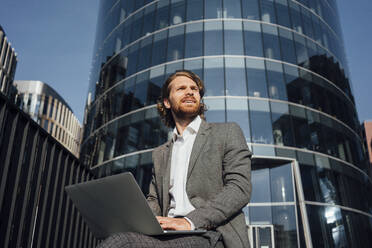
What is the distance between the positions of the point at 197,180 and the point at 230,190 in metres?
0.23

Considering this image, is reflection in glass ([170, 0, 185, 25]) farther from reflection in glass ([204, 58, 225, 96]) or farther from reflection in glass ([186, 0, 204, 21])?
reflection in glass ([204, 58, 225, 96])

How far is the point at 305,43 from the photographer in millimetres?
19750

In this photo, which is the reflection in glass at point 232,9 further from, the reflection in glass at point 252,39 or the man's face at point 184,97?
the man's face at point 184,97

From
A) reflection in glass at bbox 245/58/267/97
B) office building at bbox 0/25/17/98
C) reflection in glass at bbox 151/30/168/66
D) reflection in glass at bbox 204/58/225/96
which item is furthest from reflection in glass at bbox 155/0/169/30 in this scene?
office building at bbox 0/25/17/98

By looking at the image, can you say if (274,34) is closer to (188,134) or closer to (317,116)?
(317,116)

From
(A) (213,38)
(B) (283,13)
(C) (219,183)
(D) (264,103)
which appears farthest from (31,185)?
(B) (283,13)

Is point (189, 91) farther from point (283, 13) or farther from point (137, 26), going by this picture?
point (137, 26)

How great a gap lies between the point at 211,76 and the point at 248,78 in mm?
2025

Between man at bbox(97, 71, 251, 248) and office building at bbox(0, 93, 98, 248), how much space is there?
249cm

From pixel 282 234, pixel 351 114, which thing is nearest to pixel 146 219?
pixel 282 234

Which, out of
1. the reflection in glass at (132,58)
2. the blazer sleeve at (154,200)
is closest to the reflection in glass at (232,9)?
the reflection in glass at (132,58)

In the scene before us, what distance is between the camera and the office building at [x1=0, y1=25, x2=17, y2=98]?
50619mm

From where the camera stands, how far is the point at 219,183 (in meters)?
2.11

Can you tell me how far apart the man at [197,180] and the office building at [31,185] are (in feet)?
8.16
